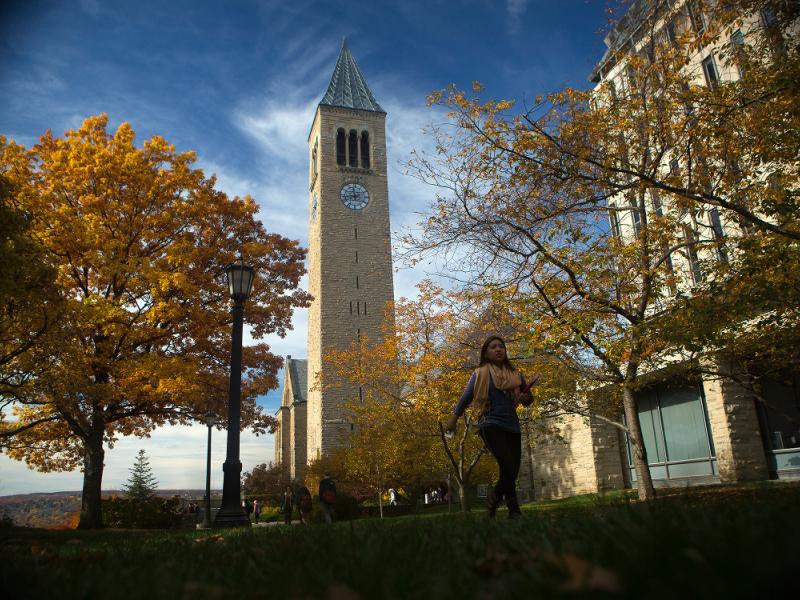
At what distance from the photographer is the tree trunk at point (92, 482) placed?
16344 millimetres

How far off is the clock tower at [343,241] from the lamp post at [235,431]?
26.2m

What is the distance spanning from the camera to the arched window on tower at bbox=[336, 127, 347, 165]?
49019 mm

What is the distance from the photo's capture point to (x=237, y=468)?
1021 cm

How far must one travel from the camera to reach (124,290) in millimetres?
16516

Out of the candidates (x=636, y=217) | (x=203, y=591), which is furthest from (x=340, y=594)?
(x=636, y=217)

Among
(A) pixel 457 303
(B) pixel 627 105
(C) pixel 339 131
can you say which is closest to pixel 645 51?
(B) pixel 627 105

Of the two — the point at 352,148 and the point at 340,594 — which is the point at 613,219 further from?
the point at 352,148

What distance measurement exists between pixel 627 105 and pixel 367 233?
36186 millimetres

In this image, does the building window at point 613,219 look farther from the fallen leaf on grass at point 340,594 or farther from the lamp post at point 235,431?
the fallen leaf on grass at point 340,594

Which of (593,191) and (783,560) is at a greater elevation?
(593,191)

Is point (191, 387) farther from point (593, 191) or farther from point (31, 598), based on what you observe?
point (31, 598)

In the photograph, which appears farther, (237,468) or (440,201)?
(440,201)

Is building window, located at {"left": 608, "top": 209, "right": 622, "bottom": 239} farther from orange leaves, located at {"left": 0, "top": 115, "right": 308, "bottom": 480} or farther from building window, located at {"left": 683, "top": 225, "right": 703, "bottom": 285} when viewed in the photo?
orange leaves, located at {"left": 0, "top": 115, "right": 308, "bottom": 480}

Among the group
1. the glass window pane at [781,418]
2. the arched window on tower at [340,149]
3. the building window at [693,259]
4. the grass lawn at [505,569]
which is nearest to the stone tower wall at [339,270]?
the arched window on tower at [340,149]
